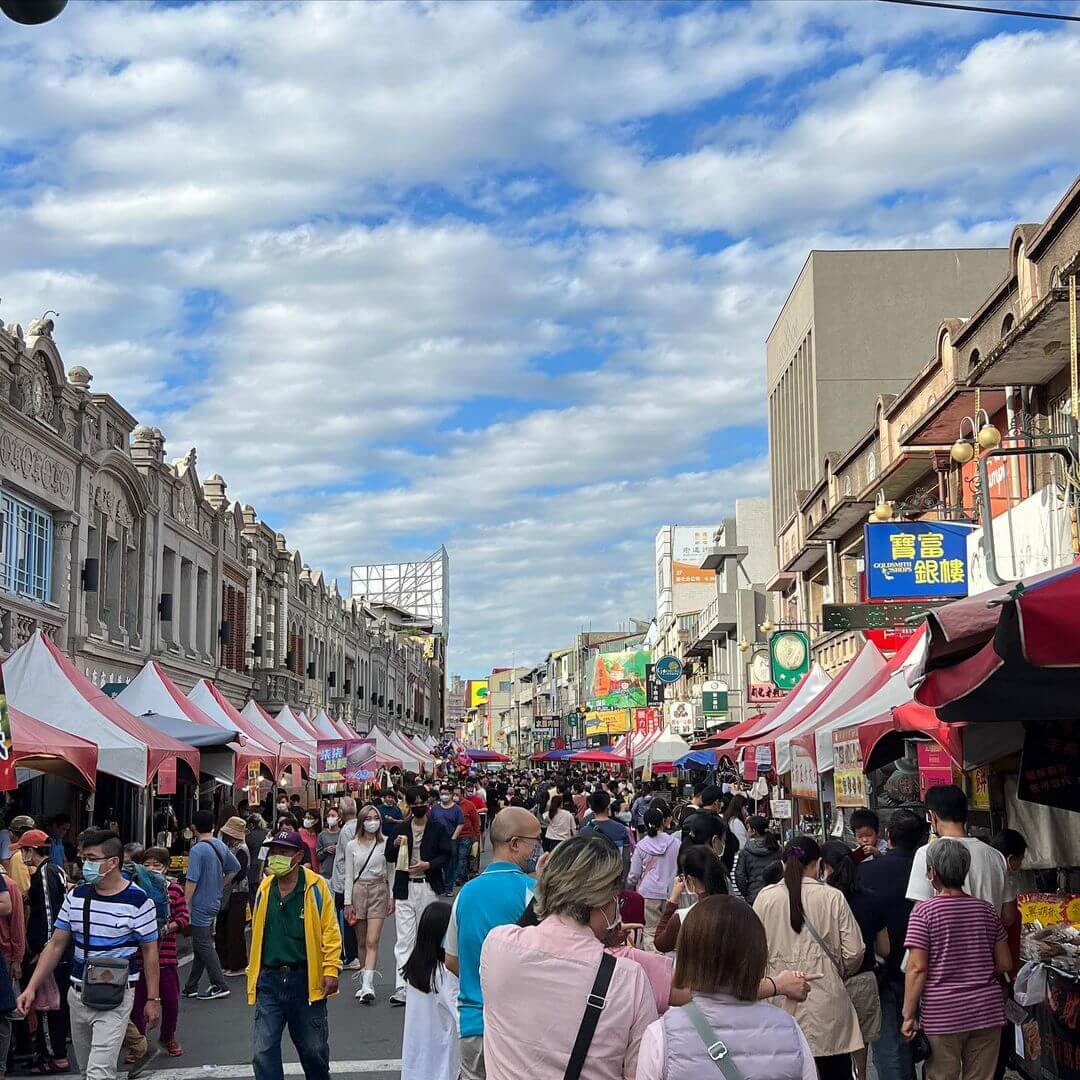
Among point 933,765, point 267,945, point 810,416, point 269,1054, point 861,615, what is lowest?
point 269,1054

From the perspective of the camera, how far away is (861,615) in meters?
20.7

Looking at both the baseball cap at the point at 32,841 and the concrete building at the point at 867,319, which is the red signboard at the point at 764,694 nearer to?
the concrete building at the point at 867,319

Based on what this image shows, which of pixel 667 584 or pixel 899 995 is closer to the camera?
pixel 899 995

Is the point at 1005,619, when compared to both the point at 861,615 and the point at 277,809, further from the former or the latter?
the point at 277,809

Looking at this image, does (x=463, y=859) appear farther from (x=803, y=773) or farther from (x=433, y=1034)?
(x=433, y=1034)

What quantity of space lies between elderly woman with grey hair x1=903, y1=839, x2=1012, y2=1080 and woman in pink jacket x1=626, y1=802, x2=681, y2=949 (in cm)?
579

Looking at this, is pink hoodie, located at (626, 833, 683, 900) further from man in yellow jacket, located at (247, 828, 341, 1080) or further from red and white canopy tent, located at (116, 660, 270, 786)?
red and white canopy tent, located at (116, 660, 270, 786)

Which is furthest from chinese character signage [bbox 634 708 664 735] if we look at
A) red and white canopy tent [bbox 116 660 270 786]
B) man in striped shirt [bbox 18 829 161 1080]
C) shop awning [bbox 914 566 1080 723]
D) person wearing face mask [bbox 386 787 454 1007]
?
shop awning [bbox 914 566 1080 723]

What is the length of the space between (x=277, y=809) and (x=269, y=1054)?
58.0ft

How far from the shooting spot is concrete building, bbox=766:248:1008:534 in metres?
45.0

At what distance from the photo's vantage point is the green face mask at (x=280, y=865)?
816 cm

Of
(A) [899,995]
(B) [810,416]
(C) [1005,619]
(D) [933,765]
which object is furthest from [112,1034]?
(B) [810,416]

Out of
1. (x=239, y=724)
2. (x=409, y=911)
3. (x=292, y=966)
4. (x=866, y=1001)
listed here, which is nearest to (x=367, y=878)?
(x=409, y=911)

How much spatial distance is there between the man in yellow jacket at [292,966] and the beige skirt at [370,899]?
227 inches
